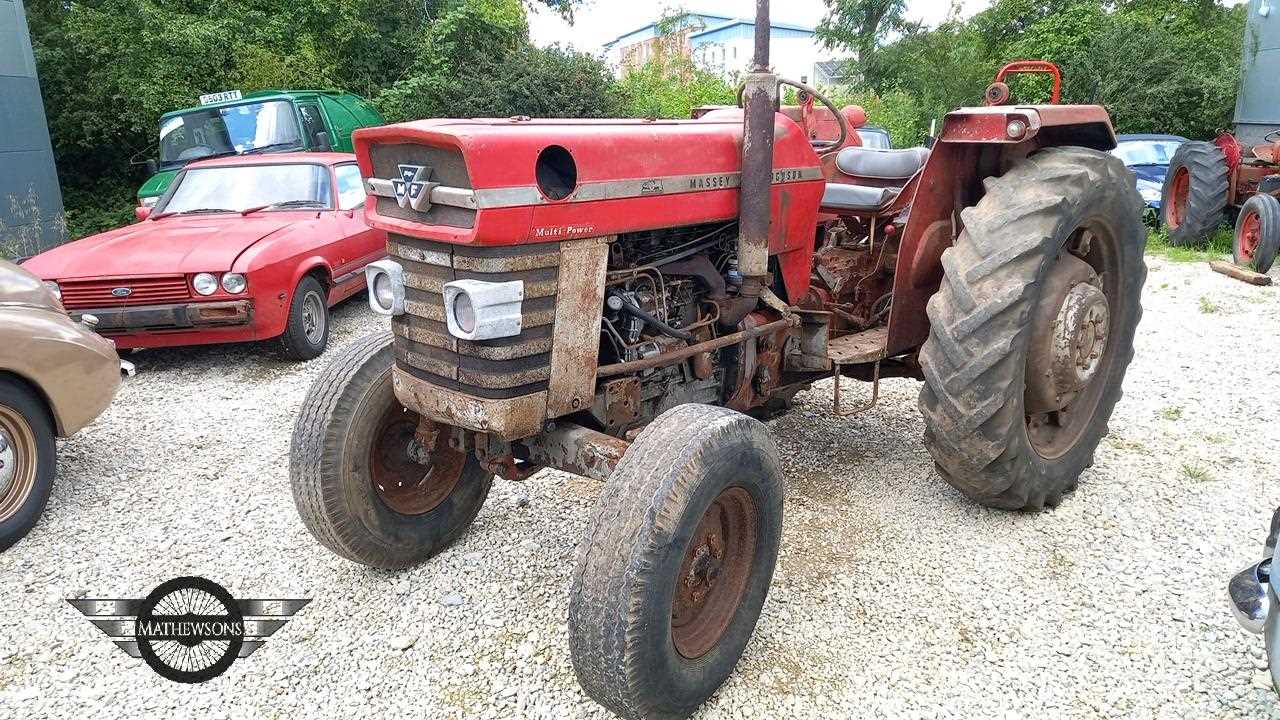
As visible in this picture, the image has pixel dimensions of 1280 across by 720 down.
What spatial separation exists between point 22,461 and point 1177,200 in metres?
11.8

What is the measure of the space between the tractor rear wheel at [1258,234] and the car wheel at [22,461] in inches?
387

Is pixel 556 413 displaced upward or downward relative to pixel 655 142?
downward

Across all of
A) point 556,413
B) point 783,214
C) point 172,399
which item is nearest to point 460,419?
point 556,413

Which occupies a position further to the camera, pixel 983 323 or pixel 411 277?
pixel 983 323

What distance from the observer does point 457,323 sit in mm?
2521

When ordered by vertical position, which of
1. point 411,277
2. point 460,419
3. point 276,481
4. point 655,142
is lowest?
point 276,481

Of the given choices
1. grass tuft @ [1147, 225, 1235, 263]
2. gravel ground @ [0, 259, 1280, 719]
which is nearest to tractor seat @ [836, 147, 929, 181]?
gravel ground @ [0, 259, 1280, 719]

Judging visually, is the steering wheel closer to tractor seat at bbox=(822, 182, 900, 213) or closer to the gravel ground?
tractor seat at bbox=(822, 182, 900, 213)

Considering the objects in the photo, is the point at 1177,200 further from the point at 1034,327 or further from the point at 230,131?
the point at 230,131

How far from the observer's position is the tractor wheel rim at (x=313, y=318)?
6.46 meters

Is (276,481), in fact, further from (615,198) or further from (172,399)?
(615,198)

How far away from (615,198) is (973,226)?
1524 mm

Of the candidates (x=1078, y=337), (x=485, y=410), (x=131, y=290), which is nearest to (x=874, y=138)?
(x=1078, y=337)

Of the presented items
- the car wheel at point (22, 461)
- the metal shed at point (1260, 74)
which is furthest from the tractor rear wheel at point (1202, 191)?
the car wheel at point (22, 461)
